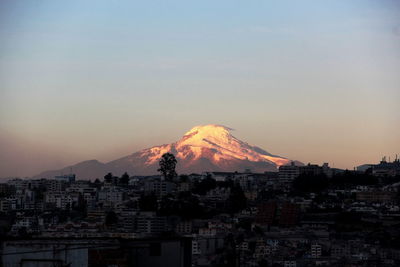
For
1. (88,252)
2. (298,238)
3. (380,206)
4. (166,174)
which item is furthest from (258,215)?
(88,252)

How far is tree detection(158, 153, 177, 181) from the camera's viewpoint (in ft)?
327

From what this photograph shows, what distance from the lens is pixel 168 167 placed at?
10056cm

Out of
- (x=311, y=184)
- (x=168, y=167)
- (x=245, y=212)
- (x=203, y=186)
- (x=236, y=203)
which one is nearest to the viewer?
(x=245, y=212)

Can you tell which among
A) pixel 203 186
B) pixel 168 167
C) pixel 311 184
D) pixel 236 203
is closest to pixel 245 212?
pixel 236 203

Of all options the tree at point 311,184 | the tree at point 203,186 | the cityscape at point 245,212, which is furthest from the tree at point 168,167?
the tree at point 311,184

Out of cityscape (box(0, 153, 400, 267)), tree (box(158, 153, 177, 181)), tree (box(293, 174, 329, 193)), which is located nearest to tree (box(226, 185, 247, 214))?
cityscape (box(0, 153, 400, 267))

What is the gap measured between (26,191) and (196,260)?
73.9 metres

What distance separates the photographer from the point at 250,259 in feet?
165

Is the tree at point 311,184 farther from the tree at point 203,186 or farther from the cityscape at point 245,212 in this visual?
the tree at point 203,186

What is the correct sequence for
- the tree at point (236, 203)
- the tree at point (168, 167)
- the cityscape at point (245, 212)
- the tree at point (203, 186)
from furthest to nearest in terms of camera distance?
the tree at point (168, 167)
the tree at point (203, 186)
the tree at point (236, 203)
the cityscape at point (245, 212)

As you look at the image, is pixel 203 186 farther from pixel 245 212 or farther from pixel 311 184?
pixel 245 212

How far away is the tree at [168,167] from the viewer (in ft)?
327

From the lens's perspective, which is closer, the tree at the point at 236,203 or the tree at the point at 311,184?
the tree at the point at 236,203

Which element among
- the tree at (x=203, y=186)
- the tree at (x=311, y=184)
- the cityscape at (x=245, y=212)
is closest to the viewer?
the cityscape at (x=245, y=212)
